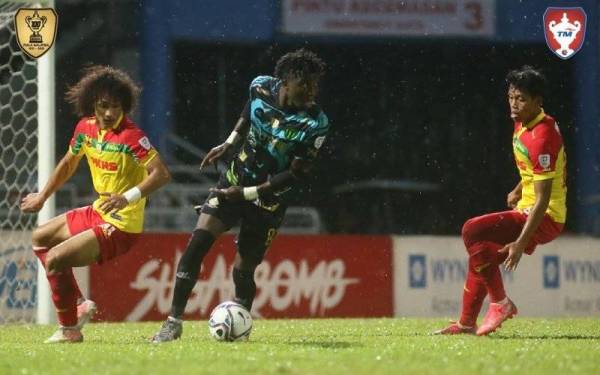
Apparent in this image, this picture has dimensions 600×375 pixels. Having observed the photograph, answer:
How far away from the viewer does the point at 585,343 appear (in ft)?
32.1

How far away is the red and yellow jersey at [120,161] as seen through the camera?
9859 mm

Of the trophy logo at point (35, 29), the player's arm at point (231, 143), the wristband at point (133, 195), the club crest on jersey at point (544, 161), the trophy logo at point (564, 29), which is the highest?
the trophy logo at point (564, 29)

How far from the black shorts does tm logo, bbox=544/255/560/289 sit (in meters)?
6.53

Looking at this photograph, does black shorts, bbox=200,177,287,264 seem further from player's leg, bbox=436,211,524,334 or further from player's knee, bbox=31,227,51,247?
player's leg, bbox=436,211,524,334

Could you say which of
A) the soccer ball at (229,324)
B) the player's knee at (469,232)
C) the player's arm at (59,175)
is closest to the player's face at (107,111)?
the player's arm at (59,175)

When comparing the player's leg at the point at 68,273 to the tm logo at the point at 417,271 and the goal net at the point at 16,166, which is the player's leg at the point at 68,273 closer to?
the goal net at the point at 16,166

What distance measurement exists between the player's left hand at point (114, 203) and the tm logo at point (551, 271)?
24.5 feet

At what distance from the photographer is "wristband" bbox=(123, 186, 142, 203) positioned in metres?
9.55

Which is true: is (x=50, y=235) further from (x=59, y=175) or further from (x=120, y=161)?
(x=120, y=161)

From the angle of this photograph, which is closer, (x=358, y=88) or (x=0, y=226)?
(x=0, y=226)

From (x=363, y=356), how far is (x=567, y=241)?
25.7ft

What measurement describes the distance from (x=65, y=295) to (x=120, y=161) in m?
0.95

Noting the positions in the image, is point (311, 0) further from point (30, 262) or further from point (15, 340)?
point (15, 340)

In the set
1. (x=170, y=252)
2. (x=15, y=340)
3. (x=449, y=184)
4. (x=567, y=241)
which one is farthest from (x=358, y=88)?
(x=15, y=340)
